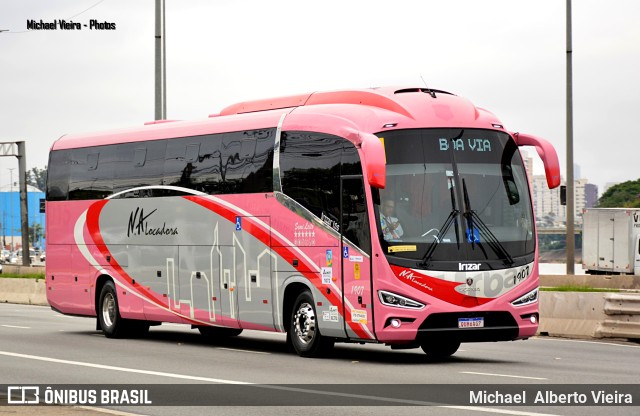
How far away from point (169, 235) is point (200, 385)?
8.37 m

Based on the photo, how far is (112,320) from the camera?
2522 centimetres

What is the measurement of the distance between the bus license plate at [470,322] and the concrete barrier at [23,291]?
90.1 ft

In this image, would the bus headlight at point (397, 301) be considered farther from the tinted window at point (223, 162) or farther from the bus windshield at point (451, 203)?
the tinted window at point (223, 162)

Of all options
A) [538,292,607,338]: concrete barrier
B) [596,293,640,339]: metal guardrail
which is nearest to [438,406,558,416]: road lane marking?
[596,293,640,339]: metal guardrail

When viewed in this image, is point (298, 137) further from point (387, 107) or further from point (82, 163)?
point (82, 163)

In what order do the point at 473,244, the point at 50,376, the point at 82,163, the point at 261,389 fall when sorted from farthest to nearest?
the point at 82,163
the point at 473,244
the point at 50,376
the point at 261,389

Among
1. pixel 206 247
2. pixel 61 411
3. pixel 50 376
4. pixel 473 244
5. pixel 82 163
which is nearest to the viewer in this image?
pixel 61 411

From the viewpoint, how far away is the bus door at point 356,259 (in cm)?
1827

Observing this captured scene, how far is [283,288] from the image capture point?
20.2 metres

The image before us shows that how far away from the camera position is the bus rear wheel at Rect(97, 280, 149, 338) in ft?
82.1

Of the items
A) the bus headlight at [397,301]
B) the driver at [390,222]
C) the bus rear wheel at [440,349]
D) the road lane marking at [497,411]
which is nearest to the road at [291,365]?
the road lane marking at [497,411]

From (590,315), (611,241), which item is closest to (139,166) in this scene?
(590,315)

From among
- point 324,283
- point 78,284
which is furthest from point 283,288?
point 78,284

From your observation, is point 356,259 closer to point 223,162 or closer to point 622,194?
point 223,162
